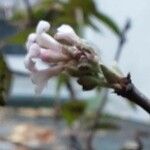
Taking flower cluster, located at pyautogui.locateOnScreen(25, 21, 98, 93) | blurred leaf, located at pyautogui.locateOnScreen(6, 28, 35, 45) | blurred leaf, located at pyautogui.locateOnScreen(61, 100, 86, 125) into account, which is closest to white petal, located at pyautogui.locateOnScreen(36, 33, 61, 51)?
flower cluster, located at pyautogui.locateOnScreen(25, 21, 98, 93)

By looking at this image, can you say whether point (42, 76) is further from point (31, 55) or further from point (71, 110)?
point (71, 110)

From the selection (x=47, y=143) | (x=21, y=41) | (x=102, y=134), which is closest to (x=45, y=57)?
(x=21, y=41)

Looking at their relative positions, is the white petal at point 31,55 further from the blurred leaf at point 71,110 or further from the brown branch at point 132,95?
the blurred leaf at point 71,110

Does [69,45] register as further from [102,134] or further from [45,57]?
[102,134]

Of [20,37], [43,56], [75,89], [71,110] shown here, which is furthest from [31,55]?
[75,89]

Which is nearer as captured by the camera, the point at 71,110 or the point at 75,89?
the point at 71,110

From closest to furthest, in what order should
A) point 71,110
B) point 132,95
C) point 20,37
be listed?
point 132,95, point 20,37, point 71,110
